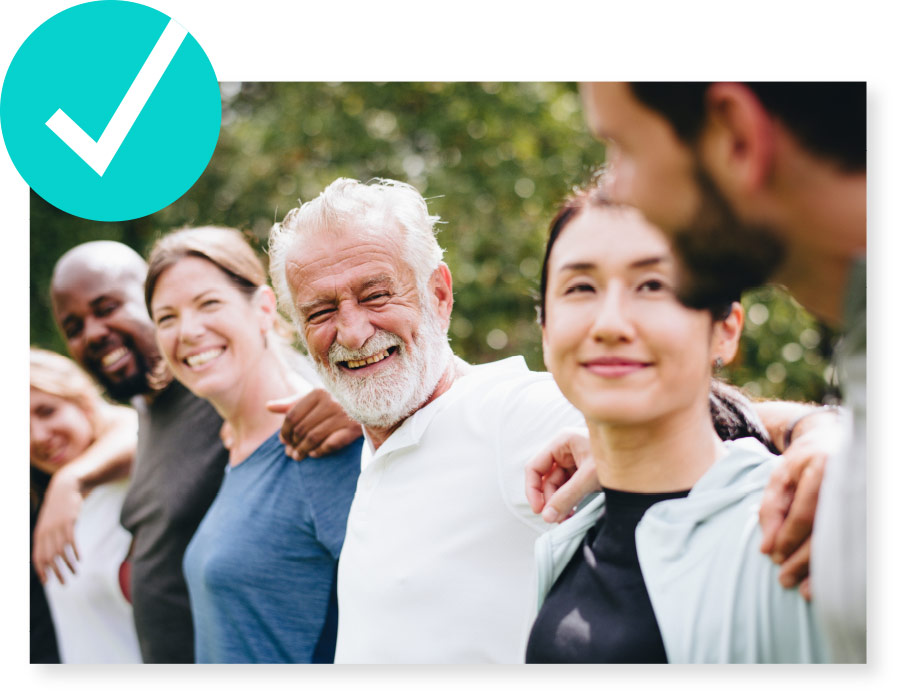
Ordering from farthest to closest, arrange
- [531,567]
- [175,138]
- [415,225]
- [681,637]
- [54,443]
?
[54,443], [175,138], [415,225], [531,567], [681,637]

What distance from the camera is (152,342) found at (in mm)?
2566

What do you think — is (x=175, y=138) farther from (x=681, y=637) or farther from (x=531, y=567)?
(x=681, y=637)

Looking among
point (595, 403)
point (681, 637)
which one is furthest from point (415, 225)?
point (681, 637)

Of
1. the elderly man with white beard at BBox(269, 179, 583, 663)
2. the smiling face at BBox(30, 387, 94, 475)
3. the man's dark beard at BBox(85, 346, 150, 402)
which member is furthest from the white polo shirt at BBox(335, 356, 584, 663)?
the smiling face at BBox(30, 387, 94, 475)

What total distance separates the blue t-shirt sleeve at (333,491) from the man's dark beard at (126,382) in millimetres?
635

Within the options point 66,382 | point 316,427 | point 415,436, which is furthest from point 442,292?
point 66,382

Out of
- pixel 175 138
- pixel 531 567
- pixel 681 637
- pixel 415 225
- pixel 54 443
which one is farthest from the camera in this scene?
pixel 54 443

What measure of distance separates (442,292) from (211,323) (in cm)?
67

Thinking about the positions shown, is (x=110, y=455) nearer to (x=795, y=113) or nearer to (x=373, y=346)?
(x=373, y=346)

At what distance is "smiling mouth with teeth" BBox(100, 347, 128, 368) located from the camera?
8.52 ft

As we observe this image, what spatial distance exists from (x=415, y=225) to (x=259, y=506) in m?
0.83

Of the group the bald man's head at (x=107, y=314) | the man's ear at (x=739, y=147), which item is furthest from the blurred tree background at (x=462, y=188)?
the man's ear at (x=739, y=147)

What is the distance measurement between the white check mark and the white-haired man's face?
58cm

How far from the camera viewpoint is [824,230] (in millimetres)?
1495
